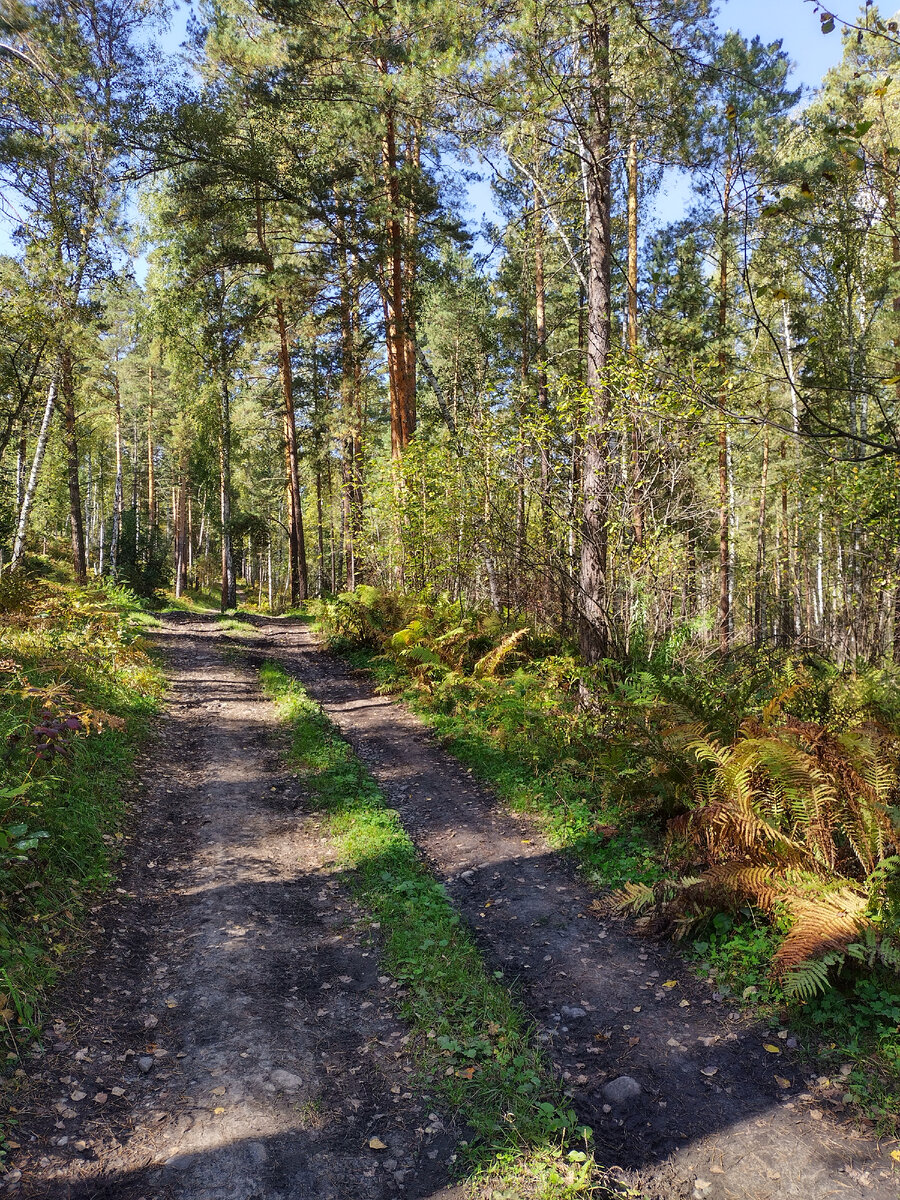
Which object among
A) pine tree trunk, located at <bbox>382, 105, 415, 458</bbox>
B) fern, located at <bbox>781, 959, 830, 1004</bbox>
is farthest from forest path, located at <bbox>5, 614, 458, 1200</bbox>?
pine tree trunk, located at <bbox>382, 105, 415, 458</bbox>

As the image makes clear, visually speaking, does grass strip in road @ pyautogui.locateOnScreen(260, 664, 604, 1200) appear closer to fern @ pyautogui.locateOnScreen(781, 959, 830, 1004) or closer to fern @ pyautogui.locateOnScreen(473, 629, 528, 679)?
fern @ pyautogui.locateOnScreen(781, 959, 830, 1004)

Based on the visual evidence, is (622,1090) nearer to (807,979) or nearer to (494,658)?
(807,979)

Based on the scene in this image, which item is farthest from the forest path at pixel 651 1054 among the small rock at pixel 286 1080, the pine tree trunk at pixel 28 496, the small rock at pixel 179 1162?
the pine tree trunk at pixel 28 496

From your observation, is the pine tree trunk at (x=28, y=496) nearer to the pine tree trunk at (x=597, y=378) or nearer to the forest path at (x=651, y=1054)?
the pine tree trunk at (x=597, y=378)

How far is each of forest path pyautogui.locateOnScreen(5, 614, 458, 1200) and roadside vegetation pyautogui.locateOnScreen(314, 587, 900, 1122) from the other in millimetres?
1963

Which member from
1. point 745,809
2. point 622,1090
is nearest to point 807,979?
point 622,1090

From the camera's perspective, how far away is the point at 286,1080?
3.31 m

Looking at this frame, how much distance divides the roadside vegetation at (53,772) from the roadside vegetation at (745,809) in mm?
3626

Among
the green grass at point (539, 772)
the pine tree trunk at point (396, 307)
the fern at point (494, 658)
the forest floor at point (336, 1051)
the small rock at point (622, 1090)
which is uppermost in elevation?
the pine tree trunk at point (396, 307)

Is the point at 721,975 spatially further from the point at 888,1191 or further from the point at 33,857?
the point at 33,857

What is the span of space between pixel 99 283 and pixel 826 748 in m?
14.0

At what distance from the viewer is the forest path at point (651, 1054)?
2830 millimetres

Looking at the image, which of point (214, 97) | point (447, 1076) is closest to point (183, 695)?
point (447, 1076)

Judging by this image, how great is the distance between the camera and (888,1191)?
106 inches
